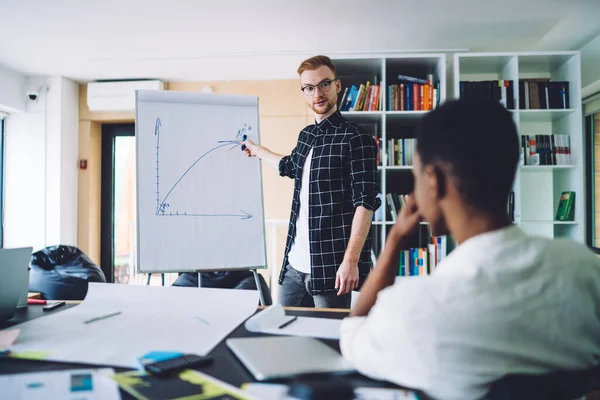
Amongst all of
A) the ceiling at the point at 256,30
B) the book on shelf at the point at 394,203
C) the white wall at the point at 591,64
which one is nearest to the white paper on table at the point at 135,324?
the ceiling at the point at 256,30

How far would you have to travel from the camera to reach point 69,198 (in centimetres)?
472

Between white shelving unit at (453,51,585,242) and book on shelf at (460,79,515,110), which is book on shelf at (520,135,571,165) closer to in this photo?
white shelving unit at (453,51,585,242)

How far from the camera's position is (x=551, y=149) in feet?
11.6

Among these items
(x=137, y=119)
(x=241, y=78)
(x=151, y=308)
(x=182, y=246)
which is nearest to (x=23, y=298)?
(x=151, y=308)

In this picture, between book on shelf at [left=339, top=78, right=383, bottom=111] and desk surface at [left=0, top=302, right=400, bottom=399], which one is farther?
book on shelf at [left=339, top=78, right=383, bottom=111]

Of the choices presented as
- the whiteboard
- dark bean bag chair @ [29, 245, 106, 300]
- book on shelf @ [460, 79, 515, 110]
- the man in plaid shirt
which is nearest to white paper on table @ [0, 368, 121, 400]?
the man in plaid shirt

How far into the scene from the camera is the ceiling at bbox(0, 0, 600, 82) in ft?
9.86

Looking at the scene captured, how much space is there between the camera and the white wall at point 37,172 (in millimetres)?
4531

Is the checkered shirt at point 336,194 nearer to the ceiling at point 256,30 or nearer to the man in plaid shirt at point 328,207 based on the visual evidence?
the man in plaid shirt at point 328,207

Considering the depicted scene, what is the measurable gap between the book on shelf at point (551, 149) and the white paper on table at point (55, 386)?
359 centimetres

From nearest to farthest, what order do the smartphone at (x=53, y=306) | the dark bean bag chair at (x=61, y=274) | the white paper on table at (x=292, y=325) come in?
the white paper on table at (x=292, y=325)
the smartphone at (x=53, y=306)
the dark bean bag chair at (x=61, y=274)

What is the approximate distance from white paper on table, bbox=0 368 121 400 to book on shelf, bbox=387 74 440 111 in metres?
3.16

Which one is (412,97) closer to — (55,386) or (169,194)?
(169,194)

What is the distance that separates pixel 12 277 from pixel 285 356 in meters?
0.78
